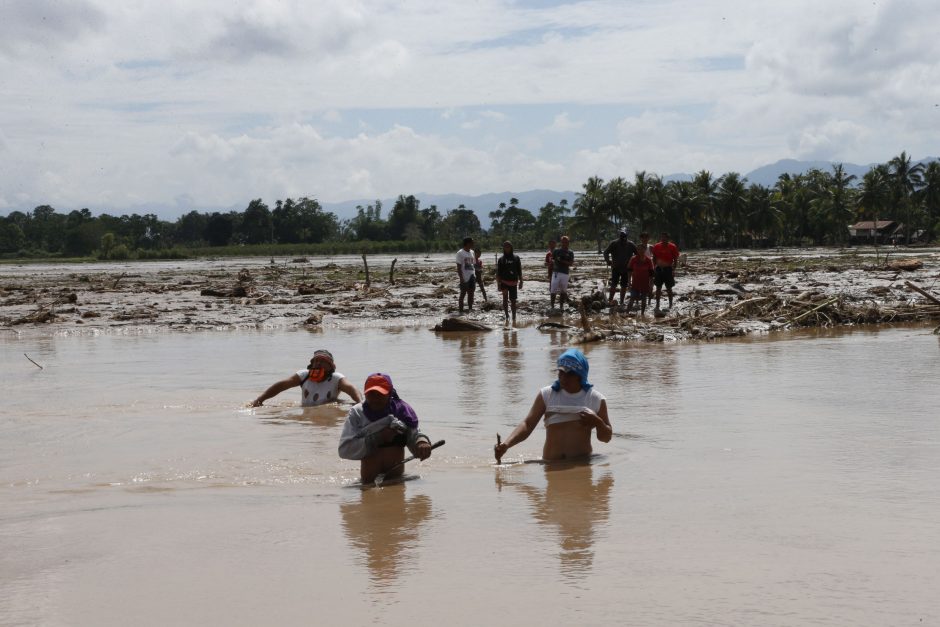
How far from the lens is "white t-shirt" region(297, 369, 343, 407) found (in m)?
9.55

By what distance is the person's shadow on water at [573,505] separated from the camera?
16.8 feet

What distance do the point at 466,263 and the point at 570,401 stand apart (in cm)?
1370

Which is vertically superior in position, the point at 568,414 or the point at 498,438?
the point at 568,414

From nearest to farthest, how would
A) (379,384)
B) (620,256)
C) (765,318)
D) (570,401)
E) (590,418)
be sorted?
(379,384)
(590,418)
(570,401)
(765,318)
(620,256)

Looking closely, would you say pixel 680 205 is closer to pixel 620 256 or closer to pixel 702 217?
pixel 702 217

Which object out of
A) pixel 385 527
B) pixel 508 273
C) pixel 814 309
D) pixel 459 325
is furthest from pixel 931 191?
pixel 385 527

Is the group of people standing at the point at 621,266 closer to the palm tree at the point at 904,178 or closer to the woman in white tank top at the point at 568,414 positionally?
the woman in white tank top at the point at 568,414

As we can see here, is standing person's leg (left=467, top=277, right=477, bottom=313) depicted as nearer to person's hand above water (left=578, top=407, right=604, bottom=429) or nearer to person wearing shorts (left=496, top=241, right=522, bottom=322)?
person wearing shorts (left=496, top=241, right=522, bottom=322)

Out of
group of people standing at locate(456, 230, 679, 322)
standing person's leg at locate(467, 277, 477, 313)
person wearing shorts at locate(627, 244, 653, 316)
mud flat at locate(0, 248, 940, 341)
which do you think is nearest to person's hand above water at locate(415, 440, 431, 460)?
mud flat at locate(0, 248, 940, 341)

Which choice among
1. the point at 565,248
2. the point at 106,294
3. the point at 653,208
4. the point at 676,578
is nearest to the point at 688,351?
the point at 565,248

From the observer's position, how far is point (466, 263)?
20703 mm

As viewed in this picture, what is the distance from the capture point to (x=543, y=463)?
7.46 meters

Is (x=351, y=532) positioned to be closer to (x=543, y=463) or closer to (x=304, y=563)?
(x=304, y=563)

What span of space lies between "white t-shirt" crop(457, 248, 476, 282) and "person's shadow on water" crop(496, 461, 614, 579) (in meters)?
13.2
